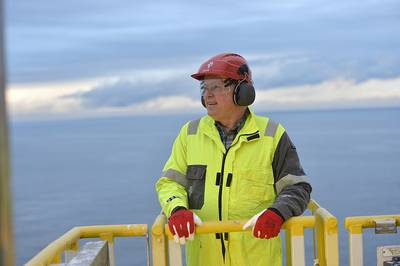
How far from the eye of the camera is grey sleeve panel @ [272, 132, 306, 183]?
2406 mm

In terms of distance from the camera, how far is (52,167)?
64062 millimetres

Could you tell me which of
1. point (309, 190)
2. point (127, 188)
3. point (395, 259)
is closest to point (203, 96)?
point (309, 190)

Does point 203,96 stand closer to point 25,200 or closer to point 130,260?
point 130,260

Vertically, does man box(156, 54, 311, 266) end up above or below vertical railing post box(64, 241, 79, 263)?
above

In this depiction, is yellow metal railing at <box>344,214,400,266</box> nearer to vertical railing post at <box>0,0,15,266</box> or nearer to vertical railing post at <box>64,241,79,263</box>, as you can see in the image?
vertical railing post at <box>64,241,79,263</box>

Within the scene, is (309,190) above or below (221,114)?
below

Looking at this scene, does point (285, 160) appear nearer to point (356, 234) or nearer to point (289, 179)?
point (289, 179)

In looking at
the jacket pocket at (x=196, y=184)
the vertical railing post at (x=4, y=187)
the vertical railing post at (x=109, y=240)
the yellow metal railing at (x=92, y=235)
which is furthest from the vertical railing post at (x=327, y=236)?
the vertical railing post at (x=4, y=187)

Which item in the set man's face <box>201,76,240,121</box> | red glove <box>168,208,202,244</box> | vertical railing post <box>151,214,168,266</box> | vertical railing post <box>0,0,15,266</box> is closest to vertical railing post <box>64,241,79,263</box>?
vertical railing post <box>151,214,168,266</box>

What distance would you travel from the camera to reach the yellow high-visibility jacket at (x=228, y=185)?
2.38 m

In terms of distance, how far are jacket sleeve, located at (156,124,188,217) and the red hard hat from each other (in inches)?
11.5

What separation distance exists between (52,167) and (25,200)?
26.9 m

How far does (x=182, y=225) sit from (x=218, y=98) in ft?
1.97

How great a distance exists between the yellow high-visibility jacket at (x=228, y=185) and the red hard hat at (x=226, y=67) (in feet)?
0.67
